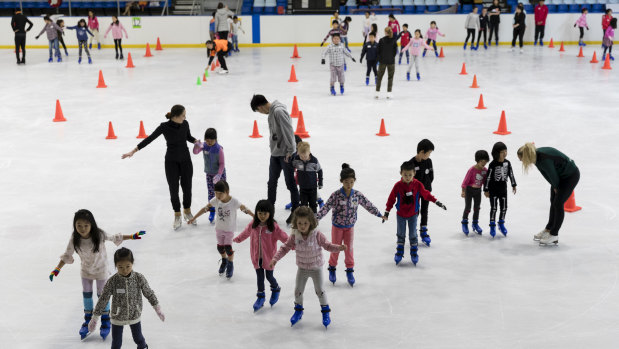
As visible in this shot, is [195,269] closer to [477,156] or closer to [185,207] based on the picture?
[185,207]

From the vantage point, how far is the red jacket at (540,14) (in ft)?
93.0

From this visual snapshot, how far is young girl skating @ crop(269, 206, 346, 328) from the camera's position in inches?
235

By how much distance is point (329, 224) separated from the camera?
28.6ft

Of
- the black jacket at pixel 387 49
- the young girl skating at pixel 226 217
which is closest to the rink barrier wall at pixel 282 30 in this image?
the black jacket at pixel 387 49

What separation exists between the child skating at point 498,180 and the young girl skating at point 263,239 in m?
2.83

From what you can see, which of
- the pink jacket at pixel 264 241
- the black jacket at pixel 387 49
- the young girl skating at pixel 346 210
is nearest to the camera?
the pink jacket at pixel 264 241

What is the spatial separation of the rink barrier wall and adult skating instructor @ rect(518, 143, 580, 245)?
2270 cm

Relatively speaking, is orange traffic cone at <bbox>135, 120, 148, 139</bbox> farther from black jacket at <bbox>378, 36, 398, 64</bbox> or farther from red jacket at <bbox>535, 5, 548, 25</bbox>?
red jacket at <bbox>535, 5, 548, 25</bbox>

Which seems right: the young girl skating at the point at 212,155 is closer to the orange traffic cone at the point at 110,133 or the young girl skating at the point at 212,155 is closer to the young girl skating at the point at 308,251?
the young girl skating at the point at 308,251

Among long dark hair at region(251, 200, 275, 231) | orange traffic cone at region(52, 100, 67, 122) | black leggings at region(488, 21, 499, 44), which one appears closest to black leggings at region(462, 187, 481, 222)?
long dark hair at region(251, 200, 275, 231)

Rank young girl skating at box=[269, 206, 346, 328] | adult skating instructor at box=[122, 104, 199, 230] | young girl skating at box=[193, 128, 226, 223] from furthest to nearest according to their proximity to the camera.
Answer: young girl skating at box=[193, 128, 226, 223], adult skating instructor at box=[122, 104, 199, 230], young girl skating at box=[269, 206, 346, 328]

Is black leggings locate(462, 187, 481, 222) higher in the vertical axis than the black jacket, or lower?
lower

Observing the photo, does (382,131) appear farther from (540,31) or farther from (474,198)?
(540,31)

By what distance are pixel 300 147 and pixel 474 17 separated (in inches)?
862
